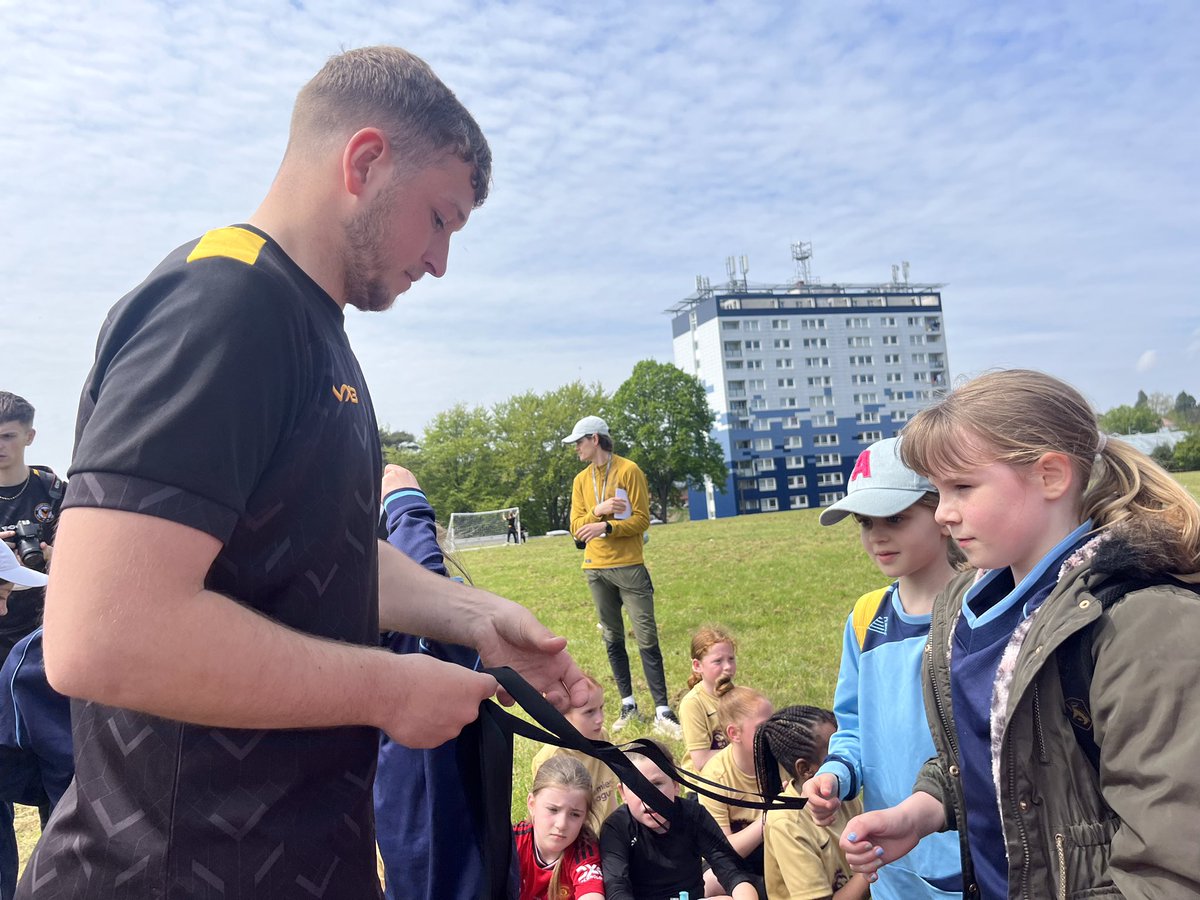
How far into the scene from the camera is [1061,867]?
6.07 feet

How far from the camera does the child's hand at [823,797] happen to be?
9.00 ft

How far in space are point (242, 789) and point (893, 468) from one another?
8.81ft

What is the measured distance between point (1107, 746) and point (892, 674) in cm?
141

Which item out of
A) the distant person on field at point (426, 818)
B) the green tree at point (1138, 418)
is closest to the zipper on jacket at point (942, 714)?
the distant person on field at point (426, 818)

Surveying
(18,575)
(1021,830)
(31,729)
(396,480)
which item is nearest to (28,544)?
(18,575)

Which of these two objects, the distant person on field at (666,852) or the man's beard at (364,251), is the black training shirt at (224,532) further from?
the distant person on field at (666,852)

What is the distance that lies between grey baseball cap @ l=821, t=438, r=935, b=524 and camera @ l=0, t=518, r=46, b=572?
4831mm

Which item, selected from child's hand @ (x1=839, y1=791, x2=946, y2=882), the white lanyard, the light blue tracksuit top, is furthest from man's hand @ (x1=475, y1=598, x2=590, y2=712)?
the white lanyard

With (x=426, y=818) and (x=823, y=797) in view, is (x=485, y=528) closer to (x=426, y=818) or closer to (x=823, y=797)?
(x=823, y=797)

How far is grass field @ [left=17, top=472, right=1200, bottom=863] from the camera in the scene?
8477mm

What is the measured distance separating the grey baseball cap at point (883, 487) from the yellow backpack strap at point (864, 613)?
0.36 meters

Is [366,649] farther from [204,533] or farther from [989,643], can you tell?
[989,643]

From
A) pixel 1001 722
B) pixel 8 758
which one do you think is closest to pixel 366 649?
pixel 1001 722

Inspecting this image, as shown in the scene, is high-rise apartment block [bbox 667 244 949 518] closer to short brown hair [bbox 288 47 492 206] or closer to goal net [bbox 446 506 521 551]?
goal net [bbox 446 506 521 551]
